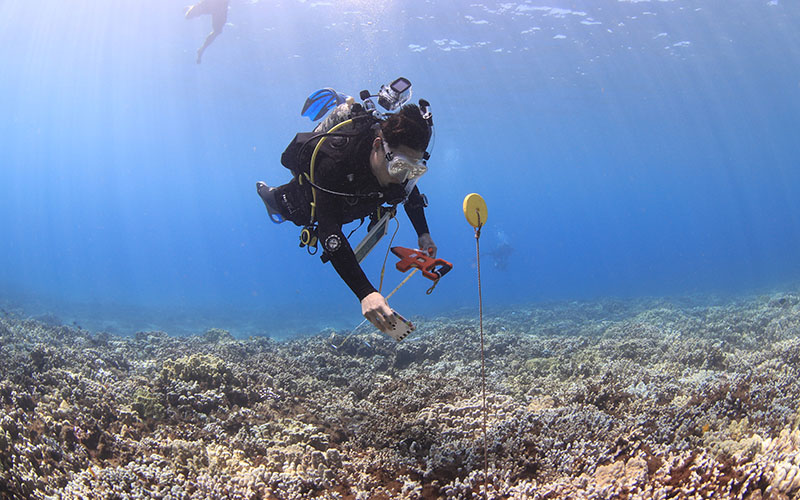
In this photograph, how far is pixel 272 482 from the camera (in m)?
3.38

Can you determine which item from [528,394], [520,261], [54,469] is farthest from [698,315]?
[520,261]

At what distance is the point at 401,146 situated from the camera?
319cm

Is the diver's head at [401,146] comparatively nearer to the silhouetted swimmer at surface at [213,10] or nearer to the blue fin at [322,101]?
the blue fin at [322,101]

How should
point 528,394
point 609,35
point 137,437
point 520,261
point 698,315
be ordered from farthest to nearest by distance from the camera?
point 520,261 < point 609,35 < point 698,315 < point 528,394 < point 137,437

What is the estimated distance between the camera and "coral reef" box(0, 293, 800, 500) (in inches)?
126

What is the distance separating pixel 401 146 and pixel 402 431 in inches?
113

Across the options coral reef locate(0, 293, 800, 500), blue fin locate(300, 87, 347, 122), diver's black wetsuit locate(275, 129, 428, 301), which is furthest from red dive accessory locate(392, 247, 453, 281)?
blue fin locate(300, 87, 347, 122)

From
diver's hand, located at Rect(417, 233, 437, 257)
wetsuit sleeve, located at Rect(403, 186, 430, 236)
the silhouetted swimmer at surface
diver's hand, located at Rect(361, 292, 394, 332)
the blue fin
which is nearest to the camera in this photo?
diver's hand, located at Rect(361, 292, 394, 332)

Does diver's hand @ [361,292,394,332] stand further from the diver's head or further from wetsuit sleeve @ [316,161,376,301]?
the diver's head

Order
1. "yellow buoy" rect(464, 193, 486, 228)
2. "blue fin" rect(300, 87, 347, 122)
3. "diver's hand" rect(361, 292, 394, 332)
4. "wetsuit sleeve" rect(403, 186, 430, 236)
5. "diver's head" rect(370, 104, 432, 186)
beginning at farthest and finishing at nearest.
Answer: "blue fin" rect(300, 87, 347, 122)
"wetsuit sleeve" rect(403, 186, 430, 236)
"yellow buoy" rect(464, 193, 486, 228)
"diver's head" rect(370, 104, 432, 186)
"diver's hand" rect(361, 292, 394, 332)

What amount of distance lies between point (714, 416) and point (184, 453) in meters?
5.06

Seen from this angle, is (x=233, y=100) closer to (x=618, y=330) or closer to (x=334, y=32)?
(x=334, y=32)

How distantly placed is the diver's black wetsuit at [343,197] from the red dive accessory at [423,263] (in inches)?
20.9

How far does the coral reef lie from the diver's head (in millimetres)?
2467
